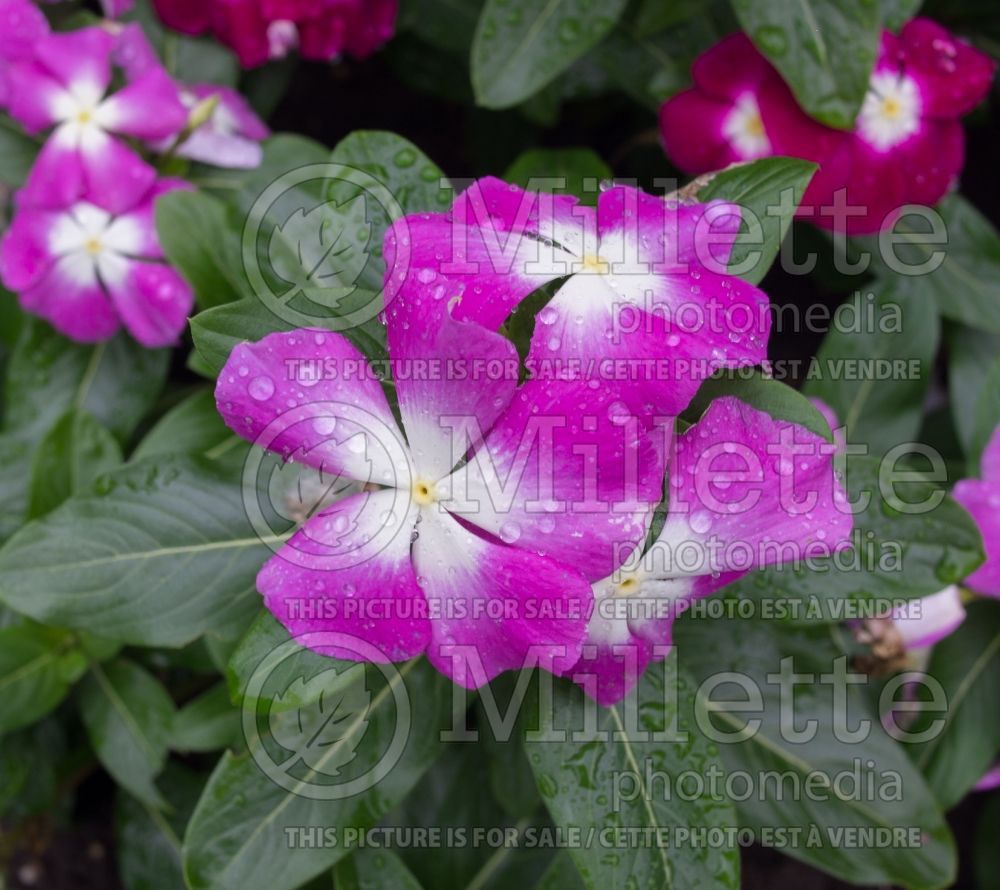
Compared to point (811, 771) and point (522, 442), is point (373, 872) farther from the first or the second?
point (522, 442)

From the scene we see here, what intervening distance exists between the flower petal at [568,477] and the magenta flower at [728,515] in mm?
62

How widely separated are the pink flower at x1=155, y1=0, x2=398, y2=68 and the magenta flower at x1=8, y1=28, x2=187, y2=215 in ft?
0.53

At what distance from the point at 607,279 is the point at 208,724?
2.56 feet

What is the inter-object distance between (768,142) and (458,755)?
871mm

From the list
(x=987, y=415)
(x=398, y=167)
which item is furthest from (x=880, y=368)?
(x=398, y=167)

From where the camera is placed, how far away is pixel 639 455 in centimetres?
68

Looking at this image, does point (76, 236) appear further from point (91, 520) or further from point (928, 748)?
point (928, 748)

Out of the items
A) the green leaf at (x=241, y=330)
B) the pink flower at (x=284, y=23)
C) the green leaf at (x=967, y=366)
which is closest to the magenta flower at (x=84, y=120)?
the pink flower at (x=284, y=23)

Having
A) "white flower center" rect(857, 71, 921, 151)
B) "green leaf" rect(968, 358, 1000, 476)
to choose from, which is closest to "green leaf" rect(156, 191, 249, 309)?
"white flower center" rect(857, 71, 921, 151)

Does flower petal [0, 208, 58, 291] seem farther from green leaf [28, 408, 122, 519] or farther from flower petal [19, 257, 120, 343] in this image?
green leaf [28, 408, 122, 519]

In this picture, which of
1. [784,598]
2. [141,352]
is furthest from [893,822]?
[141,352]

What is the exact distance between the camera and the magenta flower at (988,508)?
1.08 meters

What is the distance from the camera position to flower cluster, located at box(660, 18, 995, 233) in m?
1.18

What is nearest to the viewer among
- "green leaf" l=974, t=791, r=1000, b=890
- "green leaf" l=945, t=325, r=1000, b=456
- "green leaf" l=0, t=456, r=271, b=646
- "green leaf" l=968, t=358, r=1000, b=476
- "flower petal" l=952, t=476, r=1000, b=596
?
"green leaf" l=0, t=456, r=271, b=646
